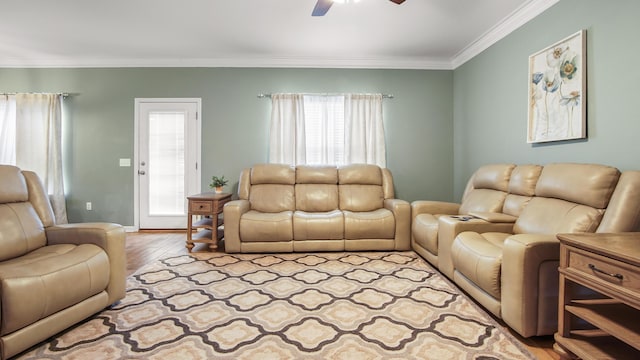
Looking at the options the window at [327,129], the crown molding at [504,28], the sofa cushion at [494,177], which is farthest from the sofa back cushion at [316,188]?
the crown molding at [504,28]

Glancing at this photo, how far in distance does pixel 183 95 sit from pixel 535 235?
4.57m

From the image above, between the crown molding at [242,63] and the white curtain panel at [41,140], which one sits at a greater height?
the crown molding at [242,63]

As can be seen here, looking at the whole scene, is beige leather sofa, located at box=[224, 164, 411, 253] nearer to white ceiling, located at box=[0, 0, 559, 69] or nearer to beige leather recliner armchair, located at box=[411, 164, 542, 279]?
beige leather recliner armchair, located at box=[411, 164, 542, 279]

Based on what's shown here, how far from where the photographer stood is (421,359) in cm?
156

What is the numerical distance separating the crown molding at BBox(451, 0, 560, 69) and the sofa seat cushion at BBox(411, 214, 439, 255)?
217 cm

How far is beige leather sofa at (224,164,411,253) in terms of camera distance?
3.39 m

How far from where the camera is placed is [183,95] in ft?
14.7

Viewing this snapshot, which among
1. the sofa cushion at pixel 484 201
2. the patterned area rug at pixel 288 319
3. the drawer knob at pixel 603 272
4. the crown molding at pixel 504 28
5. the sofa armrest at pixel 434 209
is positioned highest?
the crown molding at pixel 504 28

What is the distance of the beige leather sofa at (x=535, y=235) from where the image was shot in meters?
1.66

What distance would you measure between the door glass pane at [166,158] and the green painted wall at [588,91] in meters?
4.16

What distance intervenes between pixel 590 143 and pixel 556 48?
90 centimetres

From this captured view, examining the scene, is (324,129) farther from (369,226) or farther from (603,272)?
(603,272)

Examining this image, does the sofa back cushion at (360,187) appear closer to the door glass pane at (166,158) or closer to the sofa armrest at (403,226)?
the sofa armrest at (403,226)

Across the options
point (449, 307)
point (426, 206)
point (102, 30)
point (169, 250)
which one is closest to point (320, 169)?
point (426, 206)
